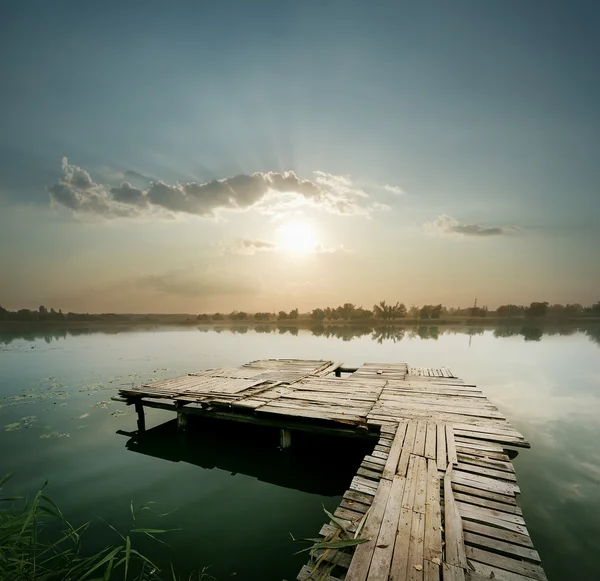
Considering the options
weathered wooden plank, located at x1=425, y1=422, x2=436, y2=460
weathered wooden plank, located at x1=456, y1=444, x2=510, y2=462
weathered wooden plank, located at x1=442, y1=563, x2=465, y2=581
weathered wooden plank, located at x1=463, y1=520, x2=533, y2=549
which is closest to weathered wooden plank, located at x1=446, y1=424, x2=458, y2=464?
weathered wooden plank, located at x1=456, y1=444, x2=510, y2=462

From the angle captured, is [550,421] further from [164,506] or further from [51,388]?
[51,388]

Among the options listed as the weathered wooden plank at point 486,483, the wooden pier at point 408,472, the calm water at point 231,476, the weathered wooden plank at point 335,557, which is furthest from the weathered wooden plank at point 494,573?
the calm water at point 231,476

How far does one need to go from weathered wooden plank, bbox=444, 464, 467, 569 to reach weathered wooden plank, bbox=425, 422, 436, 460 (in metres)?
0.92

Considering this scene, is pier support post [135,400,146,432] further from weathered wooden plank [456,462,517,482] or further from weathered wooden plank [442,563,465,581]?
weathered wooden plank [442,563,465,581]

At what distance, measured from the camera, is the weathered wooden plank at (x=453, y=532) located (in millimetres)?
2914

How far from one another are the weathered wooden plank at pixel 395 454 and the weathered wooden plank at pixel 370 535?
0.68 feet

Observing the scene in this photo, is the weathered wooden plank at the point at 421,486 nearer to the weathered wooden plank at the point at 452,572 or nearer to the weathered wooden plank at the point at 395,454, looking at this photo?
the weathered wooden plank at the point at 395,454

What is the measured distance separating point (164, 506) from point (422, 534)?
5301 millimetres

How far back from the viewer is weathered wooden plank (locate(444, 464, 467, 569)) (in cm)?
291

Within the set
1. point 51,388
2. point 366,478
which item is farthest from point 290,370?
point 51,388

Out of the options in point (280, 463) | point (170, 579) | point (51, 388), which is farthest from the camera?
point (51, 388)

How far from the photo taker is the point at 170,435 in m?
9.78

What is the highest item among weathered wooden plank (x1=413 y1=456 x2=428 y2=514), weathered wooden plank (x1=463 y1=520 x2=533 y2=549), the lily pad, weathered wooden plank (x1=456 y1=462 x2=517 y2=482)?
weathered wooden plank (x1=413 y1=456 x2=428 y2=514)

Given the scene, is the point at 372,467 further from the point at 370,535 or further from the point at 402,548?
the point at 402,548
